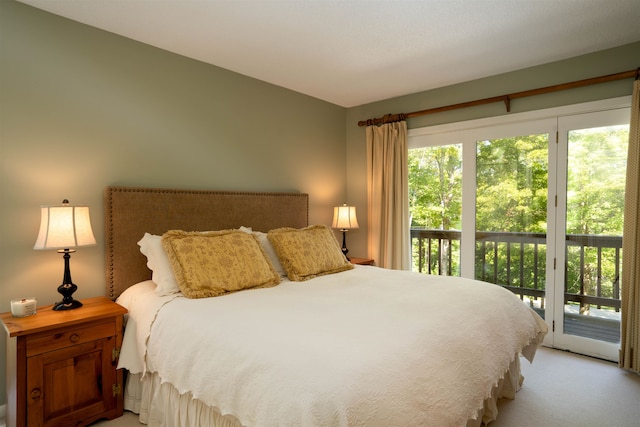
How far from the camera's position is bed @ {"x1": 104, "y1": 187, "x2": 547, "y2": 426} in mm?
1254

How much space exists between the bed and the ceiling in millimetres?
1189

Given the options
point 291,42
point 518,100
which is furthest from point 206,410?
point 518,100

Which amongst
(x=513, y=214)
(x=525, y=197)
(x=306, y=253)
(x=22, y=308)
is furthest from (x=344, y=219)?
(x=22, y=308)

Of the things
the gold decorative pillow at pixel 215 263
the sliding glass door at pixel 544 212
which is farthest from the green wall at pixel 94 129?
the sliding glass door at pixel 544 212

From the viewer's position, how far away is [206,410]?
1.68 meters

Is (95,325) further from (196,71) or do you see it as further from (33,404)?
(196,71)

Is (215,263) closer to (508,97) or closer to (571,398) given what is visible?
(571,398)

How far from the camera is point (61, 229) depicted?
6.77 ft

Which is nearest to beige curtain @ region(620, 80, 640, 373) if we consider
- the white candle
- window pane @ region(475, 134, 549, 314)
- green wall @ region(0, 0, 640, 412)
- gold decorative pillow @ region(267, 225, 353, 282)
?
green wall @ region(0, 0, 640, 412)

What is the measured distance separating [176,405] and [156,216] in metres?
1.43

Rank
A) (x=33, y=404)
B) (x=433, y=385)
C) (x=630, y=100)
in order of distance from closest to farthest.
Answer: (x=433, y=385), (x=33, y=404), (x=630, y=100)

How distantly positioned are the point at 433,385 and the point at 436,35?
7.88 ft

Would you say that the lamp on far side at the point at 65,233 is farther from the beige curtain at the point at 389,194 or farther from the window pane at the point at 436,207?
the window pane at the point at 436,207

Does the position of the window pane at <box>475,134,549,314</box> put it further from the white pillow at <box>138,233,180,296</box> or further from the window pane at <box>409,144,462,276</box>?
the white pillow at <box>138,233,180,296</box>
